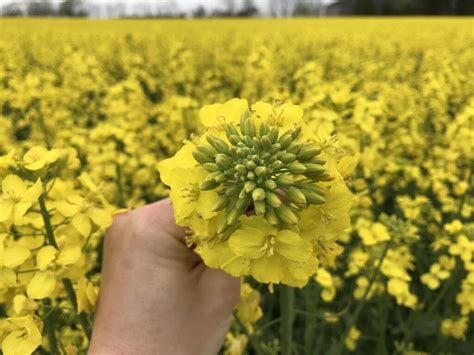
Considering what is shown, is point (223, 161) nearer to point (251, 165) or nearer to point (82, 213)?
point (251, 165)

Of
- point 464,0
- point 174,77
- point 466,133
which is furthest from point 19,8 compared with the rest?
point 466,133

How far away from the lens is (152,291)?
3.78ft

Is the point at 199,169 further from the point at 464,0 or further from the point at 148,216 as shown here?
the point at 464,0

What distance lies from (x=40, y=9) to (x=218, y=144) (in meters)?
43.0

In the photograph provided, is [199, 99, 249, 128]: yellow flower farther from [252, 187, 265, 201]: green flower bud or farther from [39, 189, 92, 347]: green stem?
[39, 189, 92, 347]: green stem

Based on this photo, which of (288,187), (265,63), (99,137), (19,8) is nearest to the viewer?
(288,187)

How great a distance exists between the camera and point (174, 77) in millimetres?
4809

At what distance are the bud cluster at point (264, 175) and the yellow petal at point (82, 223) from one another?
0.40 m

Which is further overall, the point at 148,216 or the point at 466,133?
the point at 466,133

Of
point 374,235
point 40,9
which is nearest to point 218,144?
point 374,235

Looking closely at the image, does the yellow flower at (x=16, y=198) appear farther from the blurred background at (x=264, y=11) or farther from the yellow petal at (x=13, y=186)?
the blurred background at (x=264, y=11)

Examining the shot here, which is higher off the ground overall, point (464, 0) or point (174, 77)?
point (174, 77)

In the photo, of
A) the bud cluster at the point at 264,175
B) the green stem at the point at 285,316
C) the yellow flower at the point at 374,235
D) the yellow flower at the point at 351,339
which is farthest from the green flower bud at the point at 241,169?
the yellow flower at the point at 351,339

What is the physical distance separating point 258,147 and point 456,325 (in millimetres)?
1538
